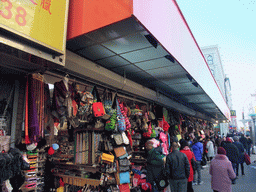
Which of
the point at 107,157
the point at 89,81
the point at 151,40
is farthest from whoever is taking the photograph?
the point at 107,157

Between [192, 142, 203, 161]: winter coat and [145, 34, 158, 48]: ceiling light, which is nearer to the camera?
[145, 34, 158, 48]: ceiling light

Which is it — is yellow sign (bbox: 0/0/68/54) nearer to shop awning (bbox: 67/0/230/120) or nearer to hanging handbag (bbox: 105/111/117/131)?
shop awning (bbox: 67/0/230/120)

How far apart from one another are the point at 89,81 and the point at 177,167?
11.4 feet

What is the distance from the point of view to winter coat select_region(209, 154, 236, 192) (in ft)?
16.3

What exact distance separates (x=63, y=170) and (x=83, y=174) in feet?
3.40

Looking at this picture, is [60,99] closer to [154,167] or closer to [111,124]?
[111,124]

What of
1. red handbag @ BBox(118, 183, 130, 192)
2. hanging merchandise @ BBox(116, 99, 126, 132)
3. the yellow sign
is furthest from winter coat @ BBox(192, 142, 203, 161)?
the yellow sign

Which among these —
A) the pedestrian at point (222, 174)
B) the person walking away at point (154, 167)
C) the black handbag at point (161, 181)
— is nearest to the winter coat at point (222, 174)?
the pedestrian at point (222, 174)

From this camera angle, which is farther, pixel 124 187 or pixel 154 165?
pixel 154 165

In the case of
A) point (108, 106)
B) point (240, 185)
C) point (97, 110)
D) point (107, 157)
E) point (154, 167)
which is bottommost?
point (240, 185)

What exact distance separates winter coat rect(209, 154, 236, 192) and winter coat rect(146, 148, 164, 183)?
1592mm

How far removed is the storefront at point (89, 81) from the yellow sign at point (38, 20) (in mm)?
26

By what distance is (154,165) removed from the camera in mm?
6113

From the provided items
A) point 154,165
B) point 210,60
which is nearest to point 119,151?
point 154,165
